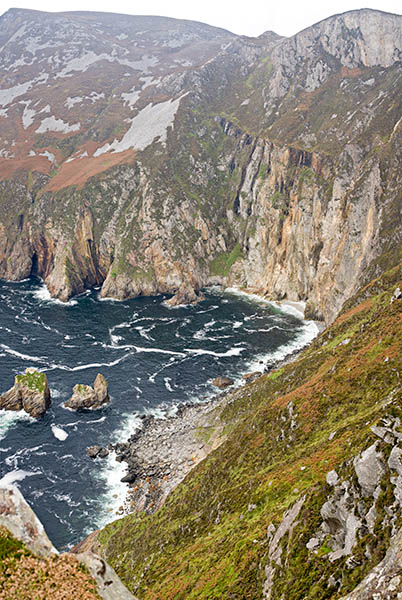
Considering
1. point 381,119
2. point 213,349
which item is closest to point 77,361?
point 213,349

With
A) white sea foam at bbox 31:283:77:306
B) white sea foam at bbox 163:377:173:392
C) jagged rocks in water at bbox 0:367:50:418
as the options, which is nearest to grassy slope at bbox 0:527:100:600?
jagged rocks in water at bbox 0:367:50:418

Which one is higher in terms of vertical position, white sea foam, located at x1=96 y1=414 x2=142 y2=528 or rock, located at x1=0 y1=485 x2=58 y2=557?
rock, located at x1=0 y1=485 x2=58 y2=557

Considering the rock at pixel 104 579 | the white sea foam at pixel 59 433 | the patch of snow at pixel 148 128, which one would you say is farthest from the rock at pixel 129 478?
the patch of snow at pixel 148 128

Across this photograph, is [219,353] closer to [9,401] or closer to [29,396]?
[29,396]

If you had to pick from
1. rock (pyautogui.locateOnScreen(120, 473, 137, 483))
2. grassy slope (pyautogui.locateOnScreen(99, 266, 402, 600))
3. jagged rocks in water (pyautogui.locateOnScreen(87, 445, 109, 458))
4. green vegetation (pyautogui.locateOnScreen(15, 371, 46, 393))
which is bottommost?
jagged rocks in water (pyautogui.locateOnScreen(87, 445, 109, 458))

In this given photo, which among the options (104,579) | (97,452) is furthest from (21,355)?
(104,579)

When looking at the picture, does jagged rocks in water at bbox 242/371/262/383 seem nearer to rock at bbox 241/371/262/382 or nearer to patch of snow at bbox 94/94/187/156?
rock at bbox 241/371/262/382
